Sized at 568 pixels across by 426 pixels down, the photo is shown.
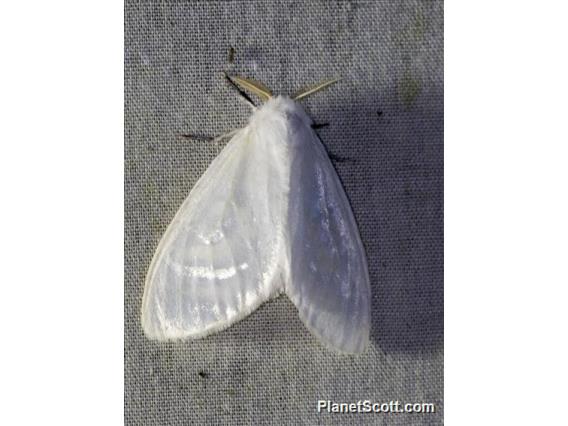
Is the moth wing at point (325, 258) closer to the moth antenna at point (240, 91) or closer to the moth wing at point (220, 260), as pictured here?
the moth wing at point (220, 260)

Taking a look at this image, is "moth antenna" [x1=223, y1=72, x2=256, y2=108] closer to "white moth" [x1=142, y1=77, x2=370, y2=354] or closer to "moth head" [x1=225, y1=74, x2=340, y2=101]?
"moth head" [x1=225, y1=74, x2=340, y2=101]

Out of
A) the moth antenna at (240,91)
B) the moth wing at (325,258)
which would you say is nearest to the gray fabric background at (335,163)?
the moth antenna at (240,91)

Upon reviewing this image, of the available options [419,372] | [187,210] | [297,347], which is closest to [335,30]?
Result: [187,210]

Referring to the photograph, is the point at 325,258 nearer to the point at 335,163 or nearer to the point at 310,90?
the point at 335,163

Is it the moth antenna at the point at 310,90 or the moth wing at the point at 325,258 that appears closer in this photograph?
the moth wing at the point at 325,258

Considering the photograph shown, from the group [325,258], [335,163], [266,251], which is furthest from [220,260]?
[335,163]

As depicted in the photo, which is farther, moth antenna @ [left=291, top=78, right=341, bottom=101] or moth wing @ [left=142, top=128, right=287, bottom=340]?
moth antenna @ [left=291, top=78, right=341, bottom=101]

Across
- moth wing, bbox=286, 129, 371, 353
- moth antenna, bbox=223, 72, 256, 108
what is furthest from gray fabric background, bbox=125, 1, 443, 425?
moth wing, bbox=286, 129, 371, 353
